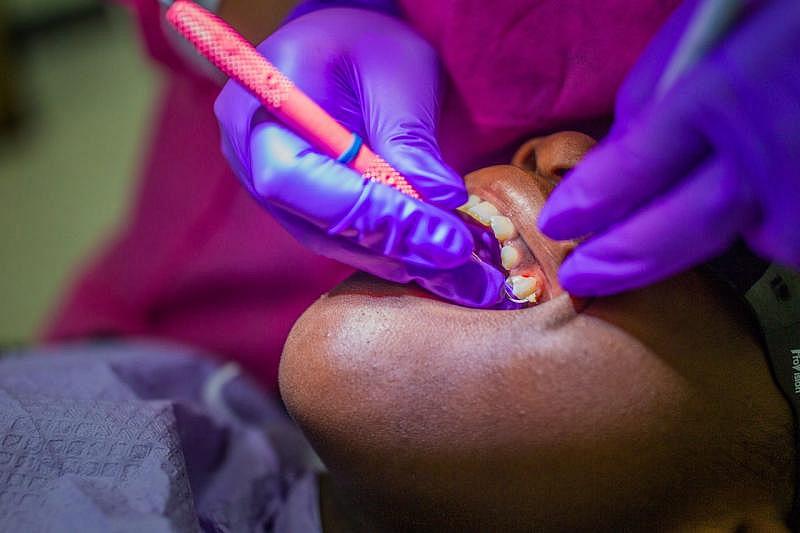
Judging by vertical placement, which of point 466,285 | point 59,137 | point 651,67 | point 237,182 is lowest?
point 59,137

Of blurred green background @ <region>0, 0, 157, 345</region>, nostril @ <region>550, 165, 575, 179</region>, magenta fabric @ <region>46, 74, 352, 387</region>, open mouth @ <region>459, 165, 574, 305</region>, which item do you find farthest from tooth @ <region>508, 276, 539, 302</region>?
blurred green background @ <region>0, 0, 157, 345</region>

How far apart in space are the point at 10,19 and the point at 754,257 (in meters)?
2.43

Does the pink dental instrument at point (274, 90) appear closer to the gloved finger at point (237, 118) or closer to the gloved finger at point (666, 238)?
the gloved finger at point (237, 118)

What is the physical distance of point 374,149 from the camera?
755 millimetres

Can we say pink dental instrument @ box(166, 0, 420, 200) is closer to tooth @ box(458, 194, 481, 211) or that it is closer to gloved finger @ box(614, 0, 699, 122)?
tooth @ box(458, 194, 481, 211)

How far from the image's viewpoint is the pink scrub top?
2.50 feet

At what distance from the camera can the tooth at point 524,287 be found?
721 millimetres

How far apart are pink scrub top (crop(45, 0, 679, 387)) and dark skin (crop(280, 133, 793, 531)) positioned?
0.13m

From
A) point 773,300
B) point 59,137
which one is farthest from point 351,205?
point 59,137

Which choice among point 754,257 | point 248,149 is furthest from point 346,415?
point 754,257

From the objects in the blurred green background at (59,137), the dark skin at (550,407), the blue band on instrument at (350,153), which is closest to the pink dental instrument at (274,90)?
the blue band on instrument at (350,153)

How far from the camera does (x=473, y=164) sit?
0.86m

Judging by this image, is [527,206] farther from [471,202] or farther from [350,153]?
[350,153]

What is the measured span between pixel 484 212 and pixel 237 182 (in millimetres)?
461
